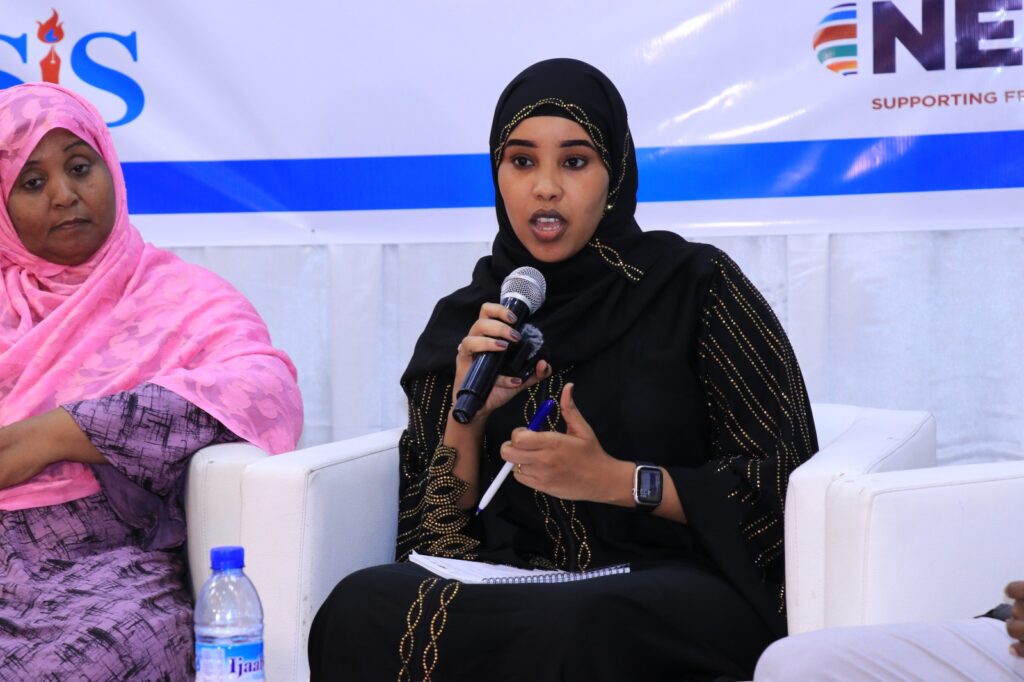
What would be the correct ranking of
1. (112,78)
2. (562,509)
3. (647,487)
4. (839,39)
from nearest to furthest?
(647,487), (562,509), (839,39), (112,78)

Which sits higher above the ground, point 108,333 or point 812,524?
point 108,333

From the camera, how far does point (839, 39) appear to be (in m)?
2.89

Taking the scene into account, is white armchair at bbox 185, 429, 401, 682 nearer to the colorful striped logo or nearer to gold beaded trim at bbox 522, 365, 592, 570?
gold beaded trim at bbox 522, 365, 592, 570

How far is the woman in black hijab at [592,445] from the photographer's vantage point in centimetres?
174

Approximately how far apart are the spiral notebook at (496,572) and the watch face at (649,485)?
105 millimetres

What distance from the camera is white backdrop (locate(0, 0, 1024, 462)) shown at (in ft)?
9.48

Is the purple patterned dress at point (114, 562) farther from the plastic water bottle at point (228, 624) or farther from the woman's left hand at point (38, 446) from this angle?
the plastic water bottle at point (228, 624)

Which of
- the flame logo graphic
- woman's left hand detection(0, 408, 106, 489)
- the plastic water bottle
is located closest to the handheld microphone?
the plastic water bottle

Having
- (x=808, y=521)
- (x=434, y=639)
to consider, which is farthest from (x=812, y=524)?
(x=434, y=639)

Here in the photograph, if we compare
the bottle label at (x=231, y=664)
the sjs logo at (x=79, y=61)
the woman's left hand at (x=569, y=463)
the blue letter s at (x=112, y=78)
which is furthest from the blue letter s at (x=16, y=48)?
the bottle label at (x=231, y=664)

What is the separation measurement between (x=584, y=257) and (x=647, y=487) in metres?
0.42

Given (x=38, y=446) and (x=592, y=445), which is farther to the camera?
(x=38, y=446)

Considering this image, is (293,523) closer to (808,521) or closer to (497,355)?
(497,355)

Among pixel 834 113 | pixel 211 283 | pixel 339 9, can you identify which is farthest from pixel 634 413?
pixel 339 9
